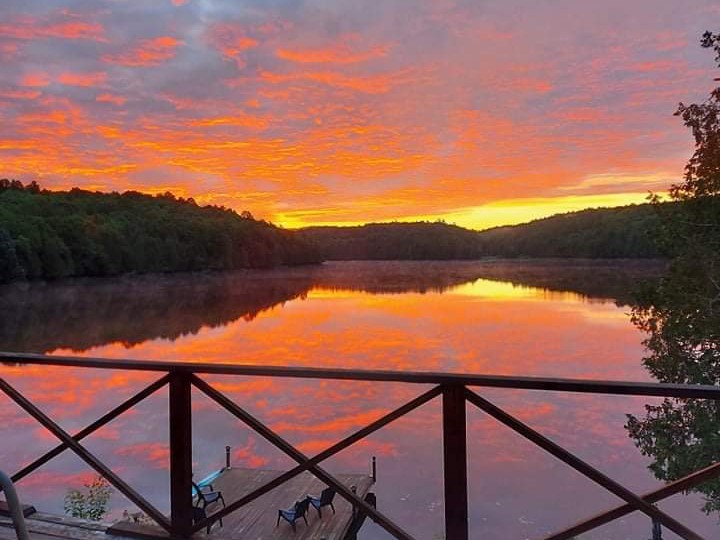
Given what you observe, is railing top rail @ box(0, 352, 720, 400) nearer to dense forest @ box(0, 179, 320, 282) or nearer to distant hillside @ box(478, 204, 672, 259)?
distant hillside @ box(478, 204, 672, 259)

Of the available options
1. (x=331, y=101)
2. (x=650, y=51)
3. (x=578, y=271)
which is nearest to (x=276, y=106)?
(x=331, y=101)

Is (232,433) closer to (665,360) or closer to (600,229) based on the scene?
(665,360)

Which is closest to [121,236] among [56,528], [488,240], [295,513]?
[488,240]

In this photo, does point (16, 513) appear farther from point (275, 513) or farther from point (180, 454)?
point (275, 513)

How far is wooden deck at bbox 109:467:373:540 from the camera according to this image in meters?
7.47

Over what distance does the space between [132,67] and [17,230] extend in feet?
127

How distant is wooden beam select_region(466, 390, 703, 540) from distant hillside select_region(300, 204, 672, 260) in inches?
1780

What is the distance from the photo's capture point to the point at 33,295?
141 feet

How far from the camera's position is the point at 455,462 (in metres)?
1.96

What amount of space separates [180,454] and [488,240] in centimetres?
8320

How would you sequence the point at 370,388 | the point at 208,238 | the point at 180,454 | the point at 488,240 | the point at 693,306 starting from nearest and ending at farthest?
the point at 180,454 → the point at 693,306 → the point at 370,388 → the point at 208,238 → the point at 488,240

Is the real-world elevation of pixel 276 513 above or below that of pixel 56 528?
below

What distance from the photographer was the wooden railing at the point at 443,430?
1753 millimetres

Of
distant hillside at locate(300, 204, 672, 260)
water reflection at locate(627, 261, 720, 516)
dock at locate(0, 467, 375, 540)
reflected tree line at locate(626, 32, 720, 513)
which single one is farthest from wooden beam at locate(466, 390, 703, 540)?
distant hillside at locate(300, 204, 672, 260)
